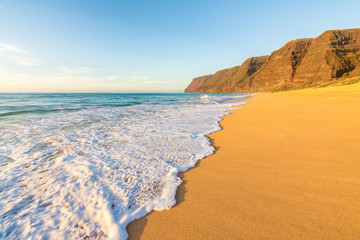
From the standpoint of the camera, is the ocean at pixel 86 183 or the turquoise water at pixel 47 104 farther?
the turquoise water at pixel 47 104

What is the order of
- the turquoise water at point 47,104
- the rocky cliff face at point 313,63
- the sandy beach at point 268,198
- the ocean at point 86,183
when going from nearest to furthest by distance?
the sandy beach at point 268,198
the ocean at point 86,183
the turquoise water at point 47,104
the rocky cliff face at point 313,63

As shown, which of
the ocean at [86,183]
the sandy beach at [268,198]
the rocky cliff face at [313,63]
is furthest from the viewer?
the rocky cliff face at [313,63]

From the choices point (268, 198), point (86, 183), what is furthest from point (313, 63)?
point (86, 183)

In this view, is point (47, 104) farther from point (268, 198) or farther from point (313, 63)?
point (313, 63)

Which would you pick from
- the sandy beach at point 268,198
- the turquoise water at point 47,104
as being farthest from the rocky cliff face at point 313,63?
the sandy beach at point 268,198

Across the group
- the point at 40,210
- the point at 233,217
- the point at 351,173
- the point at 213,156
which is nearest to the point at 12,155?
the point at 40,210

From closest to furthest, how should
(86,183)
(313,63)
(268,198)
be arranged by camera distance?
(268,198) → (86,183) → (313,63)

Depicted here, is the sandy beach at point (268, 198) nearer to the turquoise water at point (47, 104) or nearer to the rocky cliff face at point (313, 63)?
the turquoise water at point (47, 104)

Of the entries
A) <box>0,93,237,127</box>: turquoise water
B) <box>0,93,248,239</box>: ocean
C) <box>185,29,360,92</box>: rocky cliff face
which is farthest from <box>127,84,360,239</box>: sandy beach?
<box>185,29,360,92</box>: rocky cliff face

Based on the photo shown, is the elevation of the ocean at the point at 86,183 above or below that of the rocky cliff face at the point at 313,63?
below

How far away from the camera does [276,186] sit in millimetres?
2191

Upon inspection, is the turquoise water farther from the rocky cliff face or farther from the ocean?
the rocky cliff face

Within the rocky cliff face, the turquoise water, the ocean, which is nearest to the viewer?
the ocean

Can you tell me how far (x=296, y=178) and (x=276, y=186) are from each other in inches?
17.2
